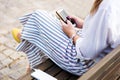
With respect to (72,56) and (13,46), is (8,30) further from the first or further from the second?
(72,56)

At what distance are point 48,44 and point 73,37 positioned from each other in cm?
25

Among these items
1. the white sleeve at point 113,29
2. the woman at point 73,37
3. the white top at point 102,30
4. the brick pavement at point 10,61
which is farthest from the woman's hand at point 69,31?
the brick pavement at point 10,61

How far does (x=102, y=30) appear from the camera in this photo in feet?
6.51

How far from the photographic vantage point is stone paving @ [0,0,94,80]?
3506mm

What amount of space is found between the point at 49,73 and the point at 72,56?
26 centimetres

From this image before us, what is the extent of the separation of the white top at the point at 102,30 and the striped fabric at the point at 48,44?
25 cm

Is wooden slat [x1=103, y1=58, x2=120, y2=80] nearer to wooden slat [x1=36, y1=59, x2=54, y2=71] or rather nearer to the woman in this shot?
the woman

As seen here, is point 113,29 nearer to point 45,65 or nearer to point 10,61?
point 45,65

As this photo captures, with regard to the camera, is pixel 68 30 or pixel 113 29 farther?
pixel 68 30

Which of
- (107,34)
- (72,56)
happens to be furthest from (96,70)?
(72,56)

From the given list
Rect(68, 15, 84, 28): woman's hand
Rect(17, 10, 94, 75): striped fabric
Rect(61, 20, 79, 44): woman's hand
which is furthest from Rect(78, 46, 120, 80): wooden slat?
Rect(68, 15, 84, 28): woman's hand

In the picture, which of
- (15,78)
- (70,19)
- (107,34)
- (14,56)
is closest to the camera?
(107,34)

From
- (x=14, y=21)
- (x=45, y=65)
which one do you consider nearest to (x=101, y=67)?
(x=45, y=65)

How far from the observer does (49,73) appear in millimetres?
2490
